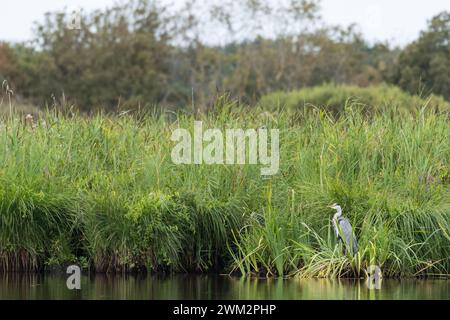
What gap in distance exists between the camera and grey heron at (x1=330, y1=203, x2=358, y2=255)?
9.57m

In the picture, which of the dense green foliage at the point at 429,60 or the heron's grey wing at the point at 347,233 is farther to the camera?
the dense green foliage at the point at 429,60

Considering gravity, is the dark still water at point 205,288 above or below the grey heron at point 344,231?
below

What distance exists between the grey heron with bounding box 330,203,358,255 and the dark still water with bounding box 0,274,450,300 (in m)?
0.37

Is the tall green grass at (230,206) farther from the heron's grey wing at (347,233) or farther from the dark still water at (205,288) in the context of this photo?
the dark still water at (205,288)

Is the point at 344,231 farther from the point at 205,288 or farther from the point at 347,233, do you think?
the point at 205,288

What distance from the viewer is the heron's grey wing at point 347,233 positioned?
9570mm

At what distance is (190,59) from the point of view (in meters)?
42.7

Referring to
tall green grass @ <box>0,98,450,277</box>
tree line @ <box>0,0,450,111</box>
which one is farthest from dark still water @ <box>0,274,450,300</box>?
tree line @ <box>0,0,450,111</box>

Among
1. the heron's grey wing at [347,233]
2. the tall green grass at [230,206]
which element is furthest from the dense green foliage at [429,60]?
the heron's grey wing at [347,233]

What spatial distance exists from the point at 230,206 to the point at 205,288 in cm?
151

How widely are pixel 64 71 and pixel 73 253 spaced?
29.1 m

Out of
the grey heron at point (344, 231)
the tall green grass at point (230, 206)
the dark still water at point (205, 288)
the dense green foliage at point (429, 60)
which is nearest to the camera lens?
the dark still water at point (205, 288)

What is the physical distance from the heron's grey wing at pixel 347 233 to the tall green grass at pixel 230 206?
0.15 metres

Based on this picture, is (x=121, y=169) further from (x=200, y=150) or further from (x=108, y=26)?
(x=108, y=26)
